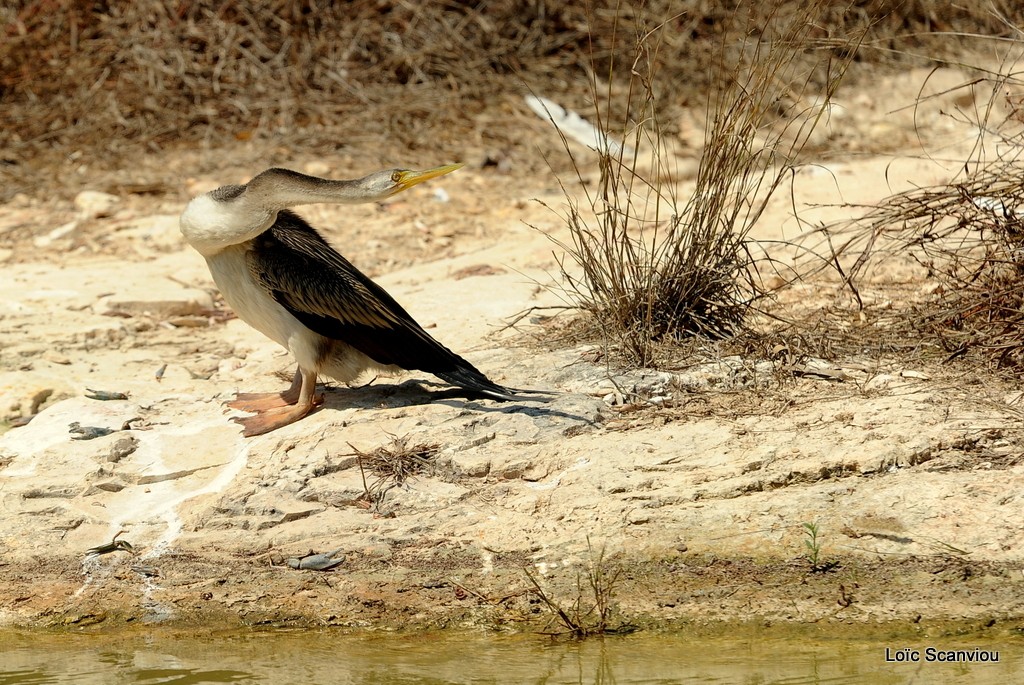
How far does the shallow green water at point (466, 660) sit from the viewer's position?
3.37 metres

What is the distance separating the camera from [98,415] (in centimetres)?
495

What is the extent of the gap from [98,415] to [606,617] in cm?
237

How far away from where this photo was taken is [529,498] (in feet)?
13.7

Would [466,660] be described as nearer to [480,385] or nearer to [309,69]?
[480,385]

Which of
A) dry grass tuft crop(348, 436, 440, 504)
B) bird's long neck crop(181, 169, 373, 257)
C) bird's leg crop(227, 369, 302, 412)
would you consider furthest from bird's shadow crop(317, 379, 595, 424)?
bird's long neck crop(181, 169, 373, 257)

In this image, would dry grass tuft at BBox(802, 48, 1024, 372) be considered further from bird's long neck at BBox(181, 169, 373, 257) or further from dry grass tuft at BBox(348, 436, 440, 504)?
bird's long neck at BBox(181, 169, 373, 257)

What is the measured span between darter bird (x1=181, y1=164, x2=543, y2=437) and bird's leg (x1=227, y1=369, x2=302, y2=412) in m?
0.04

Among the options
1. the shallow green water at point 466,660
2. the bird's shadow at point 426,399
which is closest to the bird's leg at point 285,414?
the bird's shadow at point 426,399

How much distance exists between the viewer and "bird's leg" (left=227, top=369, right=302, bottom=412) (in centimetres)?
501

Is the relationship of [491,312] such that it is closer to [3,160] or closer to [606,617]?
[606,617]

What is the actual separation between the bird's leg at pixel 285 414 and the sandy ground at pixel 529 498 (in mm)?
50

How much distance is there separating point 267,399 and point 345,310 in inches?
22.6

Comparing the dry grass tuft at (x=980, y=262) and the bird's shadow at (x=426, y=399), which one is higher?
the dry grass tuft at (x=980, y=262)

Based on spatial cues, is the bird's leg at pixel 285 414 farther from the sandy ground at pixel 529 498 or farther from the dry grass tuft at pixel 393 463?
the dry grass tuft at pixel 393 463
